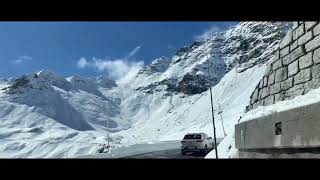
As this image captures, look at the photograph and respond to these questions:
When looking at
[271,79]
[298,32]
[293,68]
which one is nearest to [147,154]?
[271,79]

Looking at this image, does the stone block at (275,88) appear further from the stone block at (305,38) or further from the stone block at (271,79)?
the stone block at (305,38)

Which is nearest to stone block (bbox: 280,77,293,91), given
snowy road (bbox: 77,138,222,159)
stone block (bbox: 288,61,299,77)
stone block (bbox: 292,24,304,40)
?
stone block (bbox: 288,61,299,77)

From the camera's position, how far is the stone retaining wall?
866 centimetres

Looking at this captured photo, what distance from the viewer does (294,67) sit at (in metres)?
9.60

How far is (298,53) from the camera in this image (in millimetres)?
9438

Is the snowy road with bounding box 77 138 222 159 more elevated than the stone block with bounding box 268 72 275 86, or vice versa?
the stone block with bounding box 268 72 275 86

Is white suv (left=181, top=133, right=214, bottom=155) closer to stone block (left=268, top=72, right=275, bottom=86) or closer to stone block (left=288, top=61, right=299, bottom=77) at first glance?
stone block (left=268, top=72, right=275, bottom=86)

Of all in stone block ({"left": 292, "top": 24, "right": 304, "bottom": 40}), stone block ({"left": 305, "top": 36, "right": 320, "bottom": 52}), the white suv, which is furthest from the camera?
the white suv

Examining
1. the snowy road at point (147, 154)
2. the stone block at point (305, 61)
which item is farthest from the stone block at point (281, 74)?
the snowy road at point (147, 154)

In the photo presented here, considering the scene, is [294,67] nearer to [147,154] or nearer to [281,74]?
[281,74]

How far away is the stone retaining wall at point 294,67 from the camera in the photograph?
28.4ft

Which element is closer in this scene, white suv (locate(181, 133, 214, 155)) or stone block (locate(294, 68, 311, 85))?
stone block (locate(294, 68, 311, 85))

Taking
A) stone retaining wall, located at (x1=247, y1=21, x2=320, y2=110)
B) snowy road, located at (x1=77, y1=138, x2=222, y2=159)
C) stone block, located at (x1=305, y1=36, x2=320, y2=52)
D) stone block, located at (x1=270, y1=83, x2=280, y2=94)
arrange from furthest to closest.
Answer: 1. snowy road, located at (x1=77, y1=138, x2=222, y2=159)
2. stone block, located at (x1=270, y1=83, x2=280, y2=94)
3. stone retaining wall, located at (x1=247, y1=21, x2=320, y2=110)
4. stone block, located at (x1=305, y1=36, x2=320, y2=52)
